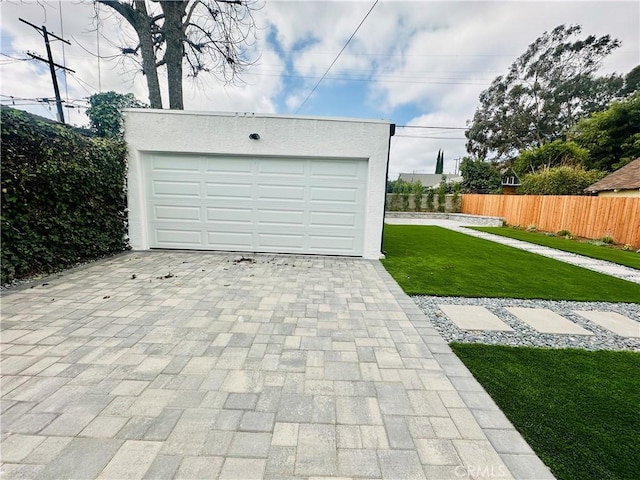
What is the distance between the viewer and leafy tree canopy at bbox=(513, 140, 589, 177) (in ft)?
66.1

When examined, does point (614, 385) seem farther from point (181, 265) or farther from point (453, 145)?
point (453, 145)

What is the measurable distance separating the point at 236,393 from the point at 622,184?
18801mm

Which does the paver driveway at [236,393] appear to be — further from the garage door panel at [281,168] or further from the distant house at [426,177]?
the distant house at [426,177]

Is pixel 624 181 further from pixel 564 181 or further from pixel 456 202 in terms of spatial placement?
pixel 456 202

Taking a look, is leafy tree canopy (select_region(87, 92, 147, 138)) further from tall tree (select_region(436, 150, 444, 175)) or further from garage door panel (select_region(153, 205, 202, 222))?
tall tree (select_region(436, 150, 444, 175))

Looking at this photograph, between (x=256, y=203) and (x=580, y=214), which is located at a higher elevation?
(x=256, y=203)

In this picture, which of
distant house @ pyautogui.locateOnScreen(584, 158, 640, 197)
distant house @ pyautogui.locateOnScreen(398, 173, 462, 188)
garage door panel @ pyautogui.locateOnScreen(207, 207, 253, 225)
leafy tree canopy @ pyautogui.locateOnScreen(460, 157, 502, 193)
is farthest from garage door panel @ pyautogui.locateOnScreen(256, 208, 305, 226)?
distant house @ pyautogui.locateOnScreen(398, 173, 462, 188)

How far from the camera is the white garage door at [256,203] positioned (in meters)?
6.30

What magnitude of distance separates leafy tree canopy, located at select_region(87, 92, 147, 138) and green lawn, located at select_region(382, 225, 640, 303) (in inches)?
275

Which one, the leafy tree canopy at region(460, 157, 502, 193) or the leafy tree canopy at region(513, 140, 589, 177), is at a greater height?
the leafy tree canopy at region(513, 140, 589, 177)

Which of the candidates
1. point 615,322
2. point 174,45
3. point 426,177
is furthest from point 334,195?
point 426,177

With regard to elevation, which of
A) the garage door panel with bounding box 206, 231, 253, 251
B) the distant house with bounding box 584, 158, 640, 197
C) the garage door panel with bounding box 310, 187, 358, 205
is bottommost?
the garage door panel with bounding box 206, 231, 253, 251

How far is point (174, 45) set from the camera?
8719mm

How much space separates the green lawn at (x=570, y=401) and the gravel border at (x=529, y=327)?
16 centimetres
